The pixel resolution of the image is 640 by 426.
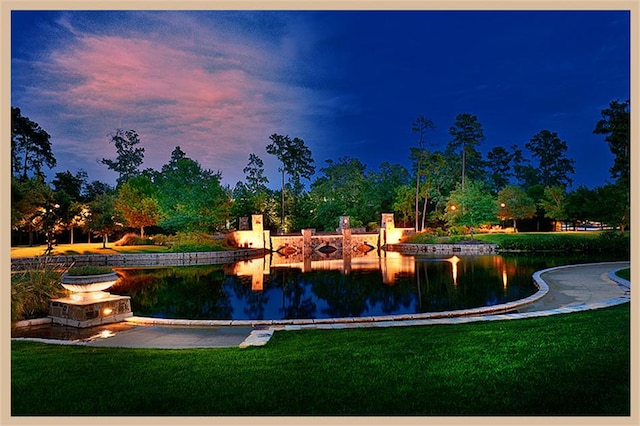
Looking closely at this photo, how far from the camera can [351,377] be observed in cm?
410

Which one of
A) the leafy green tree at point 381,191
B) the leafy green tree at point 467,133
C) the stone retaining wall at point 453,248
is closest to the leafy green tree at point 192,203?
the stone retaining wall at point 453,248

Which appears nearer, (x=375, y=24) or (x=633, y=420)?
(x=633, y=420)

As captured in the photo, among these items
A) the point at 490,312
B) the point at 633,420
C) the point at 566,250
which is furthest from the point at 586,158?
the point at 633,420

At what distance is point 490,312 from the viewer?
884 cm

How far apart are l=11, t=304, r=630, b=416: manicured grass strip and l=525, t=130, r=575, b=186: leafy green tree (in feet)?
226

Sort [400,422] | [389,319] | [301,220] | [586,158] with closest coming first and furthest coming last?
[400,422] < [389,319] < [301,220] < [586,158]

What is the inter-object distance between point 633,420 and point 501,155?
66755mm

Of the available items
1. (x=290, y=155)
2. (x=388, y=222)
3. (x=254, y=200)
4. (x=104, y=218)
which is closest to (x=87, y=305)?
(x=104, y=218)

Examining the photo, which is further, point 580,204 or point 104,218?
point 580,204

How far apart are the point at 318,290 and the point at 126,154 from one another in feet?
170

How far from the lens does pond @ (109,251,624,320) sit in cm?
1010

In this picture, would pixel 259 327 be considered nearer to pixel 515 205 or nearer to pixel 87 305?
pixel 87 305

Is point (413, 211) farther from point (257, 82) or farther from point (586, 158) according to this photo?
point (586, 158)

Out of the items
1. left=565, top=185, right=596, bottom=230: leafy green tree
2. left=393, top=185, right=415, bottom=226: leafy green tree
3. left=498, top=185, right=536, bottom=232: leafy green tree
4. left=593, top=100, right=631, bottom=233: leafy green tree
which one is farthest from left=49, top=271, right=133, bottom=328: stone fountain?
left=498, top=185, right=536, bottom=232: leafy green tree
